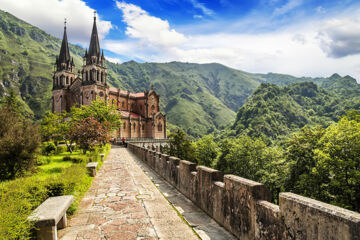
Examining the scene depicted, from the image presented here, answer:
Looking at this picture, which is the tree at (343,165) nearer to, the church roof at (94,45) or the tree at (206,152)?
the tree at (206,152)

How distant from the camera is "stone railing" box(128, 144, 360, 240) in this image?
7.25 feet

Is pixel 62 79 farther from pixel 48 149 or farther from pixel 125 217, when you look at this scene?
pixel 125 217

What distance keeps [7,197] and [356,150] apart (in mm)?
24380

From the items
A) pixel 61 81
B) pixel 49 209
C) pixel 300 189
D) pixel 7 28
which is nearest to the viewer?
pixel 49 209

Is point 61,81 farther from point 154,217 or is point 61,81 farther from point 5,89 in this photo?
point 5,89

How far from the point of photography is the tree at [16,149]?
892 cm

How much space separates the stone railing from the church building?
46.6 meters

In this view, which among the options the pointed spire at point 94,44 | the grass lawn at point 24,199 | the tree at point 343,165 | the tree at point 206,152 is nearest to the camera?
the grass lawn at point 24,199

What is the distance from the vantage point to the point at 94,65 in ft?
167

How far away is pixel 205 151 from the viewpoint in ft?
168

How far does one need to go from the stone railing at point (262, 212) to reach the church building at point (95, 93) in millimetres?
46550

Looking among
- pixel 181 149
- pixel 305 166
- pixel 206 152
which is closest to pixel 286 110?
pixel 206 152

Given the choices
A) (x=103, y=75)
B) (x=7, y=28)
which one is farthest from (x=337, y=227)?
(x=7, y=28)

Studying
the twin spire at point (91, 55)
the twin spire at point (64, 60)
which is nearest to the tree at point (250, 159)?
the twin spire at point (91, 55)
